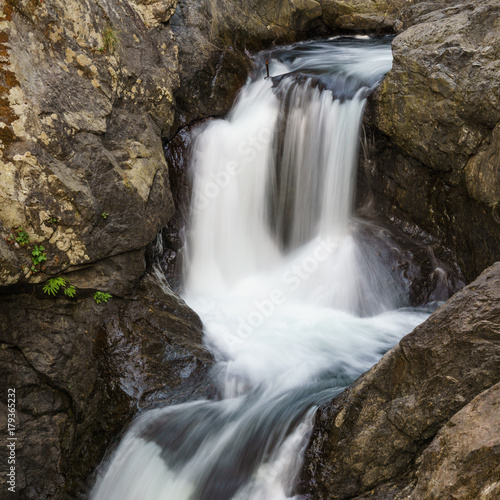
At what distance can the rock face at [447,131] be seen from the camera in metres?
5.26

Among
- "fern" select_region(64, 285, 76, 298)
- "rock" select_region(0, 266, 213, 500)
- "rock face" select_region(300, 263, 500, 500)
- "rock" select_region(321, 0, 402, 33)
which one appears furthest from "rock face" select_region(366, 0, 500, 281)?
"fern" select_region(64, 285, 76, 298)

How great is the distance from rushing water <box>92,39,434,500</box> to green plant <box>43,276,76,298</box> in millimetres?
1355

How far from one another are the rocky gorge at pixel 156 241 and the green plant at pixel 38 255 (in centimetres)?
3

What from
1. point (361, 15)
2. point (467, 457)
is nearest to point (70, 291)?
point (467, 457)

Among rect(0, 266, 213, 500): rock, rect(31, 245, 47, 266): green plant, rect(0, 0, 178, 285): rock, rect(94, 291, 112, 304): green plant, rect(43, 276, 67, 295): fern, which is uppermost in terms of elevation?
rect(0, 0, 178, 285): rock

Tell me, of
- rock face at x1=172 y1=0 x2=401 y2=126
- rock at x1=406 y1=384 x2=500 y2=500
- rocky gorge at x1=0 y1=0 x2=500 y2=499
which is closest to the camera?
rock at x1=406 y1=384 x2=500 y2=500

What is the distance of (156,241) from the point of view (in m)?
5.93

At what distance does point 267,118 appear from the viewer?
22.7 ft

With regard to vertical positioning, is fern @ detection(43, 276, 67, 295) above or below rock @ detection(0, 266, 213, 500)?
above

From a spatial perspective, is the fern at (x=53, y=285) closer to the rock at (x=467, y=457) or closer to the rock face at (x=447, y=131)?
the rock at (x=467, y=457)

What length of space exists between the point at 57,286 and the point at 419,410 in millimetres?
3146

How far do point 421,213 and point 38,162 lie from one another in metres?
4.70

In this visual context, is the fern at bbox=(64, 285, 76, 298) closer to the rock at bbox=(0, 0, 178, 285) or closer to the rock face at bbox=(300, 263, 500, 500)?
the rock at bbox=(0, 0, 178, 285)

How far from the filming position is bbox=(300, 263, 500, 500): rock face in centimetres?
235
